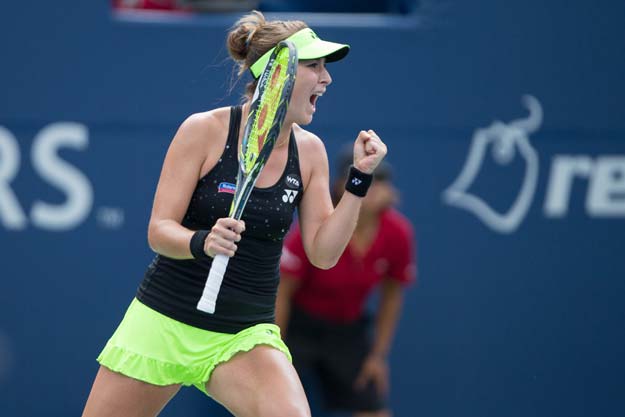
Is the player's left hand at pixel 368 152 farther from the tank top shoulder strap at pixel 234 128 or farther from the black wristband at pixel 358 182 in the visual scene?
the tank top shoulder strap at pixel 234 128

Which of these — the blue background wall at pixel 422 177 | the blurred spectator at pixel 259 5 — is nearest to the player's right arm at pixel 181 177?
the blue background wall at pixel 422 177

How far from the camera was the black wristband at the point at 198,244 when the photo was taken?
3168 mm

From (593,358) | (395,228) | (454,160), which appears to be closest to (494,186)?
(454,160)

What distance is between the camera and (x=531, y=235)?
5492mm

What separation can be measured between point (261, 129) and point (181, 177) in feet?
0.90

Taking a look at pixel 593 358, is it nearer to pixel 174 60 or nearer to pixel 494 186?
pixel 494 186

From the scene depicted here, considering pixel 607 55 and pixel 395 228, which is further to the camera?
pixel 607 55

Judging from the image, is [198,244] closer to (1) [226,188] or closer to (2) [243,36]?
(1) [226,188]

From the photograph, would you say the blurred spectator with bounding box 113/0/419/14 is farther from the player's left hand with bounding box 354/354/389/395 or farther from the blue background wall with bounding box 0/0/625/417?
the player's left hand with bounding box 354/354/389/395

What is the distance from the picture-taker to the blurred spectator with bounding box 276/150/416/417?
502 cm

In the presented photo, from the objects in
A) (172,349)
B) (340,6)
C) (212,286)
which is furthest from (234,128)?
(340,6)

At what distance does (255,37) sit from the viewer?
136 inches

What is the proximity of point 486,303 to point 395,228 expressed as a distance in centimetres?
69

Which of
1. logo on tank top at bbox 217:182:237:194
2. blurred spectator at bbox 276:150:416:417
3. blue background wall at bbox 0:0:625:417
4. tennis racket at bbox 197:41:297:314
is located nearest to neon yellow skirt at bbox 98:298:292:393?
tennis racket at bbox 197:41:297:314
